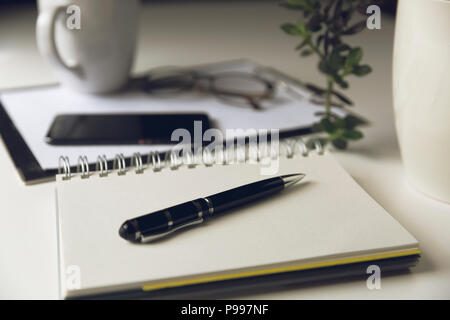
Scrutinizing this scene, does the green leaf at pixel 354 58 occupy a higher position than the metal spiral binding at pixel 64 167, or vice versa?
the green leaf at pixel 354 58

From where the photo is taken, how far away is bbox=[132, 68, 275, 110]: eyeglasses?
2.48 feet

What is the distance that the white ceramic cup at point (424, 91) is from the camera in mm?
446

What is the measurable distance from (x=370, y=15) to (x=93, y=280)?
374mm

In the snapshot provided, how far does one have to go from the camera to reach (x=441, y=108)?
460 mm

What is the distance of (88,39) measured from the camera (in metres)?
0.70

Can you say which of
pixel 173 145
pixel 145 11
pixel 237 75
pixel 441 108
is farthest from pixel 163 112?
pixel 145 11

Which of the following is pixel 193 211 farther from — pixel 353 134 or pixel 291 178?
pixel 353 134

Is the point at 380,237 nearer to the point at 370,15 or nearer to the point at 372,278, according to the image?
the point at 372,278

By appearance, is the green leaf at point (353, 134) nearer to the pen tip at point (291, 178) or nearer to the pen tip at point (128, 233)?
the pen tip at point (291, 178)

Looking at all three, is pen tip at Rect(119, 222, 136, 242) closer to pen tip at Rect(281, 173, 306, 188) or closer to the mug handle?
pen tip at Rect(281, 173, 306, 188)

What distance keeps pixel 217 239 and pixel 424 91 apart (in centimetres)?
23

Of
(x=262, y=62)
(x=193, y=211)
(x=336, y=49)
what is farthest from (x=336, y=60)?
(x=262, y=62)

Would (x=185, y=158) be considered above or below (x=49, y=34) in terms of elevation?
below

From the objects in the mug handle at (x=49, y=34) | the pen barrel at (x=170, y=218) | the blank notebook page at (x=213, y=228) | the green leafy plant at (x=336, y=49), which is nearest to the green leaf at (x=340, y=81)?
the green leafy plant at (x=336, y=49)
